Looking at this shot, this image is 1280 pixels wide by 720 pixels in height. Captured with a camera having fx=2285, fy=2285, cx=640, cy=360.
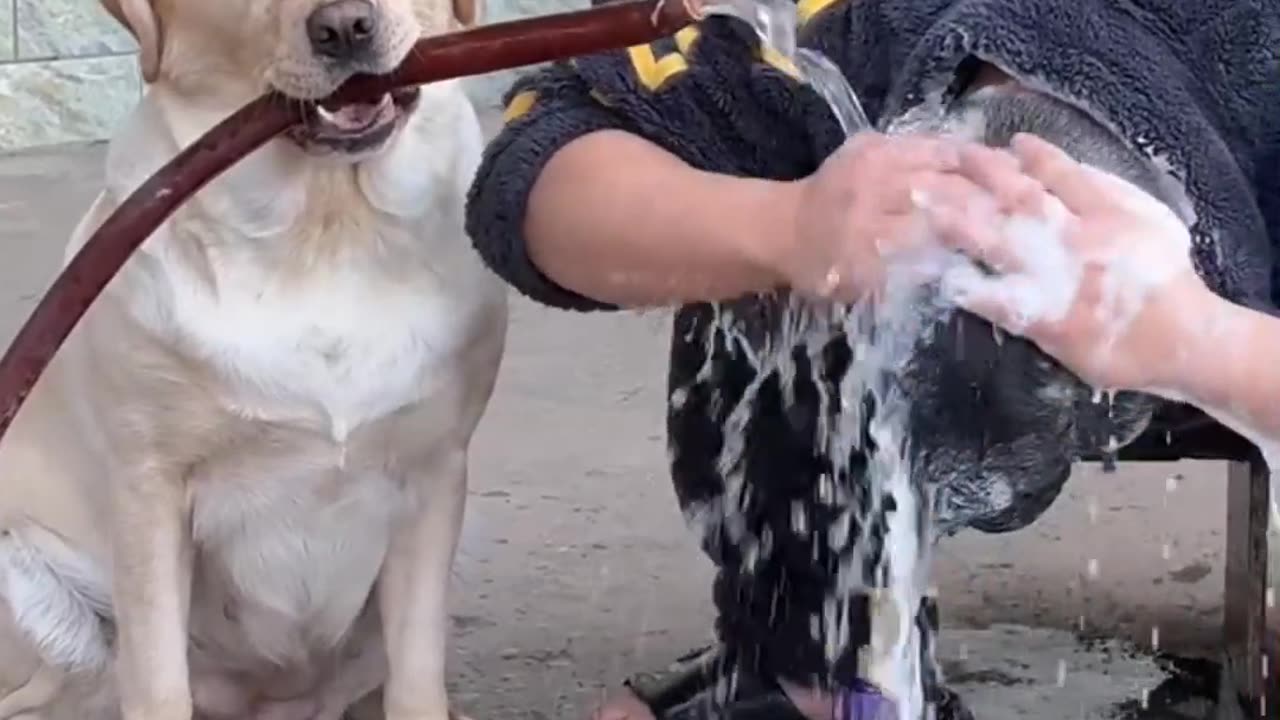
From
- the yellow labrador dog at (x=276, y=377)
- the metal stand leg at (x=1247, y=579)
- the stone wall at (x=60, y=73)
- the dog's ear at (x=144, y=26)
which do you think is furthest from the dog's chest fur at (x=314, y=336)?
the stone wall at (x=60, y=73)

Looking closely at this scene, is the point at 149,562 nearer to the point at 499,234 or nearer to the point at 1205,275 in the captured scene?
the point at 499,234

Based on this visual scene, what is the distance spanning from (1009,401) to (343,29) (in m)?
0.48

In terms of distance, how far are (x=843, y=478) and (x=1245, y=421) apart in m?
0.38

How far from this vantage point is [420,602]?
5.41ft

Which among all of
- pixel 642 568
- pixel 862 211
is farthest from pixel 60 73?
pixel 862 211

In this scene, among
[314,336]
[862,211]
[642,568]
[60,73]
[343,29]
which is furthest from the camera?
[60,73]

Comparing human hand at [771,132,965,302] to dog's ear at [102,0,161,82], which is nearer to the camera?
human hand at [771,132,965,302]

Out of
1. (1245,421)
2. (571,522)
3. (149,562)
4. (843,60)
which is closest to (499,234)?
(843,60)

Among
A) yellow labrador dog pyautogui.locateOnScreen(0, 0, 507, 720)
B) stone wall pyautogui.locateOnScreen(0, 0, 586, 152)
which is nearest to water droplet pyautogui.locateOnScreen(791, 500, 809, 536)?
yellow labrador dog pyautogui.locateOnScreen(0, 0, 507, 720)

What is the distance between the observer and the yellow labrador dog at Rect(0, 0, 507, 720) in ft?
4.99

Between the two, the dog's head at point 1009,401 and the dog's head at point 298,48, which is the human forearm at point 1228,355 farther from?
the dog's head at point 298,48

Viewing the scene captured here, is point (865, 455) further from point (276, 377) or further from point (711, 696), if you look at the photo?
point (276, 377)

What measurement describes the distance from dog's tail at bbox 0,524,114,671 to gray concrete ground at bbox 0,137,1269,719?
12.4 inches

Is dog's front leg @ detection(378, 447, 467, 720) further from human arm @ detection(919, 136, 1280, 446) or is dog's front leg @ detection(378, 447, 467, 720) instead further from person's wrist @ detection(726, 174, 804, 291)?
human arm @ detection(919, 136, 1280, 446)
